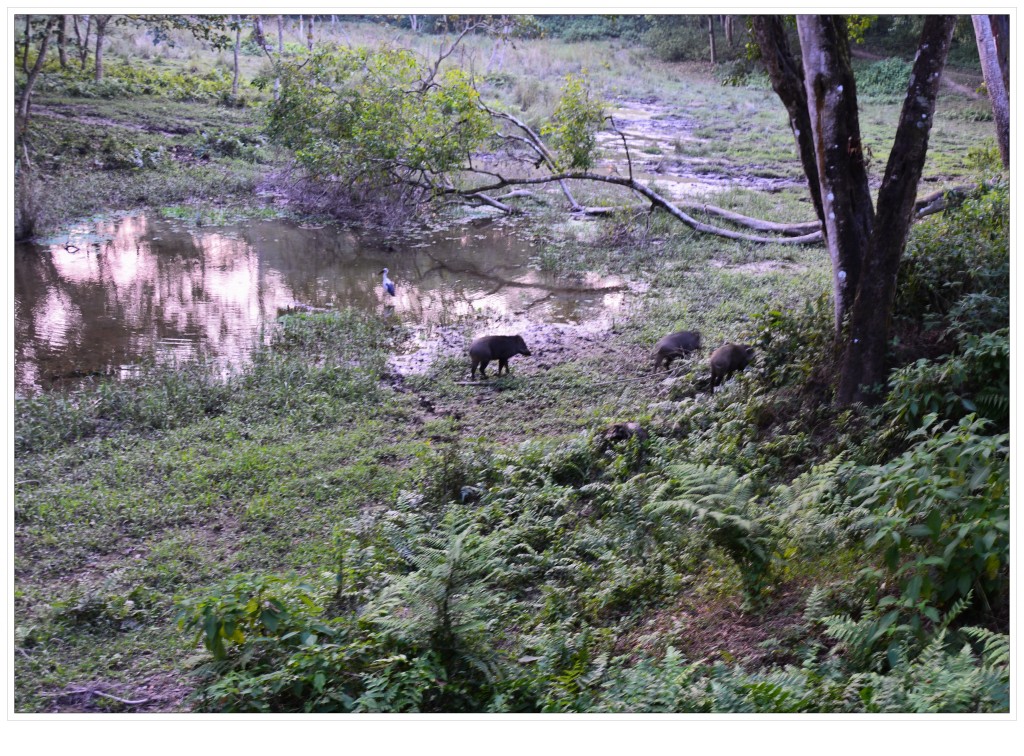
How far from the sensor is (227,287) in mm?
13430

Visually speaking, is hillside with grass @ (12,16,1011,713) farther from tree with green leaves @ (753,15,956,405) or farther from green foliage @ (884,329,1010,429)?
tree with green leaves @ (753,15,956,405)

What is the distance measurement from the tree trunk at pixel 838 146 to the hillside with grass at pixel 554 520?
1.78 feet

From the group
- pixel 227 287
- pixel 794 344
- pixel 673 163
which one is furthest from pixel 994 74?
pixel 673 163

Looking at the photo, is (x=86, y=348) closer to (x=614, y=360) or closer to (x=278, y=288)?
(x=278, y=288)

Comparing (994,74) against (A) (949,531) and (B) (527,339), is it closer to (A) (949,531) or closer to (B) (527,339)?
(B) (527,339)

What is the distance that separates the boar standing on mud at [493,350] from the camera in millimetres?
9555

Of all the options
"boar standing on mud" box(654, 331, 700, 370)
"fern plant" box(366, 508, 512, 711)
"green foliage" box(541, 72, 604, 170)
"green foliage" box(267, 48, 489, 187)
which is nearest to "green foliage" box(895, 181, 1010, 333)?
"boar standing on mud" box(654, 331, 700, 370)

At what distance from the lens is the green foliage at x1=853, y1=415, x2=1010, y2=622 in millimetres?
3580

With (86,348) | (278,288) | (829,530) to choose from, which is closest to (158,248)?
(278,288)

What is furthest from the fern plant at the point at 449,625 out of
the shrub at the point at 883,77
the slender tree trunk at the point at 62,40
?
the shrub at the point at 883,77

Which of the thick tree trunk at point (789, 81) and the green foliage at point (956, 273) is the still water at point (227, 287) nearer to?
the thick tree trunk at point (789, 81)

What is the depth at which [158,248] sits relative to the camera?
15.3 m

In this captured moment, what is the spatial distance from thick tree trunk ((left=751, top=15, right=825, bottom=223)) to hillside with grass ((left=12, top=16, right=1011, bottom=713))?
496mm

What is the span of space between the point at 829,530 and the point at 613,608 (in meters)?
1.29
